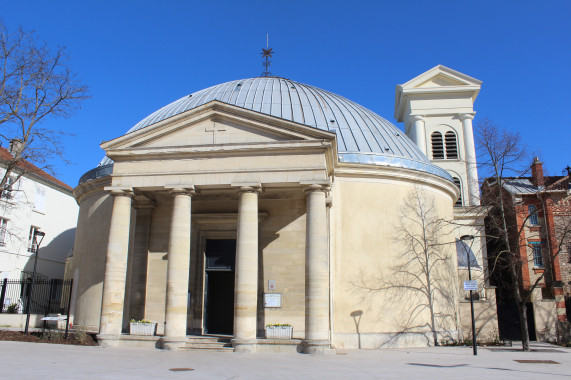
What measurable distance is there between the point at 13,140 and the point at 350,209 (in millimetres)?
15318

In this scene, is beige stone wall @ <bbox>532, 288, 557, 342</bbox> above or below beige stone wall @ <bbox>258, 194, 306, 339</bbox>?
below

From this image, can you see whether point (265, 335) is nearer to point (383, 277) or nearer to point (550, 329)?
point (383, 277)

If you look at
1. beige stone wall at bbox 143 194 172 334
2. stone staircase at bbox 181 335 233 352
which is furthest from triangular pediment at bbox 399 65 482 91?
stone staircase at bbox 181 335 233 352

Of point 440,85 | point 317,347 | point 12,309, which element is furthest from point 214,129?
point 440,85

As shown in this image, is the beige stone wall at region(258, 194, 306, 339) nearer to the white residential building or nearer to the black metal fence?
the black metal fence

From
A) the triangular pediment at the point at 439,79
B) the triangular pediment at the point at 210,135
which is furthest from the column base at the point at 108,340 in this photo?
the triangular pediment at the point at 439,79

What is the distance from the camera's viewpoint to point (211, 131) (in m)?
19.8

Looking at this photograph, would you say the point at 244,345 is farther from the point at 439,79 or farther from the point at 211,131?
the point at 439,79

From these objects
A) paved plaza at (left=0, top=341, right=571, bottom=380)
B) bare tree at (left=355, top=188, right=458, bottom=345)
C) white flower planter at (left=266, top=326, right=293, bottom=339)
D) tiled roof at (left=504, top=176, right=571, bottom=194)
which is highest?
tiled roof at (left=504, top=176, right=571, bottom=194)

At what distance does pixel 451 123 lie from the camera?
40.6m

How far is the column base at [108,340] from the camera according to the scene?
1809 cm

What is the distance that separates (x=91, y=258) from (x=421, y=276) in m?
16.2

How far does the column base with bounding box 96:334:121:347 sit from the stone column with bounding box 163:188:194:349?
83.3 inches

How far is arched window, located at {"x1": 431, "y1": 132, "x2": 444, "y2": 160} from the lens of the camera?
4038 centimetres
